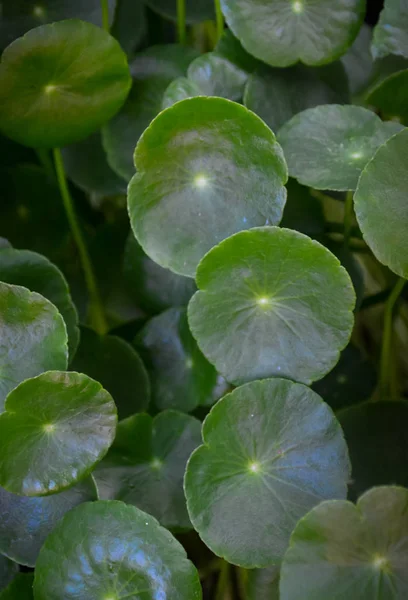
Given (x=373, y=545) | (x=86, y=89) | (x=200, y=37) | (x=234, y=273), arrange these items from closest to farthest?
1. (x=373, y=545)
2. (x=234, y=273)
3. (x=86, y=89)
4. (x=200, y=37)

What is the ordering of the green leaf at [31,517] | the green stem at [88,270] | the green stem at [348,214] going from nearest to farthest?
the green leaf at [31,517] < the green stem at [348,214] < the green stem at [88,270]

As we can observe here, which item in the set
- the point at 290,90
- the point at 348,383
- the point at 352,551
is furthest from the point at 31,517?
the point at 290,90

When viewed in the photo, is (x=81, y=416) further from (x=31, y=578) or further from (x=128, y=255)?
(x=128, y=255)

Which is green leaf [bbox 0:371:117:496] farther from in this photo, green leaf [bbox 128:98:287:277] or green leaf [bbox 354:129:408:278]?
green leaf [bbox 354:129:408:278]

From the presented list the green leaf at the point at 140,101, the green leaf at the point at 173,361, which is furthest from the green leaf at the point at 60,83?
the green leaf at the point at 173,361

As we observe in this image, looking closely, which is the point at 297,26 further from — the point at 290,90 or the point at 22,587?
the point at 22,587

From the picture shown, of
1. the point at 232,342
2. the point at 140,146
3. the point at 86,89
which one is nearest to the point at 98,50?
the point at 86,89

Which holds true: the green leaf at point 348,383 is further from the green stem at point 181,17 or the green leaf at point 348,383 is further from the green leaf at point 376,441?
the green stem at point 181,17
